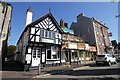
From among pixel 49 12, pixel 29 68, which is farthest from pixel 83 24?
pixel 29 68

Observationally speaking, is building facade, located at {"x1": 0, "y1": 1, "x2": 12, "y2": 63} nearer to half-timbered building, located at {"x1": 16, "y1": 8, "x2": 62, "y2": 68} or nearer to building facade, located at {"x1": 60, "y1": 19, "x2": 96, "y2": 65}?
half-timbered building, located at {"x1": 16, "y1": 8, "x2": 62, "y2": 68}

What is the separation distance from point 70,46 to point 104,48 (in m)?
16.3

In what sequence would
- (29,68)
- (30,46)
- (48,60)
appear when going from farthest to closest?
1. (48,60)
2. (30,46)
3. (29,68)

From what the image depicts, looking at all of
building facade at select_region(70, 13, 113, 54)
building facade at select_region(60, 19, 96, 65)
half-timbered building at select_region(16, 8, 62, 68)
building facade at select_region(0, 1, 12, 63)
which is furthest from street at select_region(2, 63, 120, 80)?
building facade at select_region(70, 13, 113, 54)

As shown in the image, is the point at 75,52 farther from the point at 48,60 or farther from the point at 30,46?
the point at 30,46

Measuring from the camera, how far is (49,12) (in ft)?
47.5

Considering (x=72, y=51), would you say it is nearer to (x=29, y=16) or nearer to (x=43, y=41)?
(x=43, y=41)

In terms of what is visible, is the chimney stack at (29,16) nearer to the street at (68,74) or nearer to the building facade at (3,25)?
the building facade at (3,25)

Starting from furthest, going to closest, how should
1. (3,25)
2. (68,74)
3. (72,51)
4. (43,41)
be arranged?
1. (72,51)
2. (3,25)
3. (43,41)
4. (68,74)

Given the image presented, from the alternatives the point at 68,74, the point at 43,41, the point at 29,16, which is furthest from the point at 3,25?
the point at 68,74

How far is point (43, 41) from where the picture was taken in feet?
41.6

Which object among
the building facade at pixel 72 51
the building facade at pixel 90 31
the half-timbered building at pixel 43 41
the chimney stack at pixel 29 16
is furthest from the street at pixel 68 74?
the building facade at pixel 90 31

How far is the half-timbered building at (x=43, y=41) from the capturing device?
11.6 meters

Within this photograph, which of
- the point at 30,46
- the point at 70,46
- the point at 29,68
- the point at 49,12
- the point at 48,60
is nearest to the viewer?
the point at 29,68
